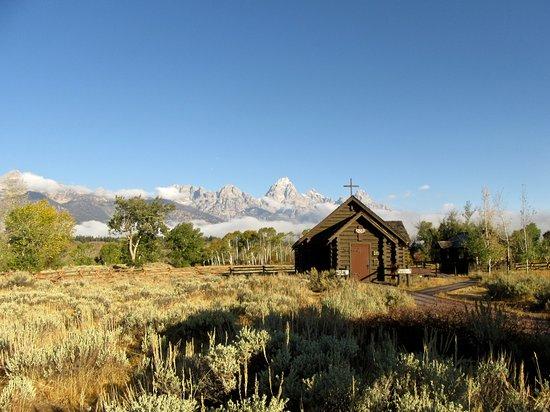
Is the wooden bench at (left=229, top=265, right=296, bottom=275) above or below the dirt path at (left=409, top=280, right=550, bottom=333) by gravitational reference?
below

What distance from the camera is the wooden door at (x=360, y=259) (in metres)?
27.3

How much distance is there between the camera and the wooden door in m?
27.3

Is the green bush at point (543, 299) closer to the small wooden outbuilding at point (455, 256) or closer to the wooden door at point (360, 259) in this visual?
the wooden door at point (360, 259)

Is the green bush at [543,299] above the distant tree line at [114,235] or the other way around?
the other way around

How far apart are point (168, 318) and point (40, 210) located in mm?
68071

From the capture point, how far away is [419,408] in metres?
3.38

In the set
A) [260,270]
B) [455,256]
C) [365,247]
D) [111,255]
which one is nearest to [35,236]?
[260,270]

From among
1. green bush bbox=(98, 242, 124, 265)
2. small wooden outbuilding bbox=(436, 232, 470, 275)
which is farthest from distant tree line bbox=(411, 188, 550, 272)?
green bush bbox=(98, 242, 124, 265)

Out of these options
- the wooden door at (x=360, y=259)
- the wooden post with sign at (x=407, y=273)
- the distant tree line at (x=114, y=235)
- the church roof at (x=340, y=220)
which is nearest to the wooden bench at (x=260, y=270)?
the church roof at (x=340, y=220)

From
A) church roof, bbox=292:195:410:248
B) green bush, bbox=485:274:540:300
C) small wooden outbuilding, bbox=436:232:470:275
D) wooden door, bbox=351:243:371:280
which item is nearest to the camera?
green bush, bbox=485:274:540:300

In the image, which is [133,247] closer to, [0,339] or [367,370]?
[0,339]

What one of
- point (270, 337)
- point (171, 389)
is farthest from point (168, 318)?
point (171, 389)

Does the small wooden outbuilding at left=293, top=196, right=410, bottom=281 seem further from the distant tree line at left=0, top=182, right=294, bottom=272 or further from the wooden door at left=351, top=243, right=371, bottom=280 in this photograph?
the distant tree line at left=0, top=182, right=294, bottom=272

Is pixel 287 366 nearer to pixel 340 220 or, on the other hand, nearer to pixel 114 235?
pixel 340 220
